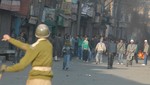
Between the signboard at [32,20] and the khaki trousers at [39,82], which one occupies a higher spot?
the signboard at [32,20]

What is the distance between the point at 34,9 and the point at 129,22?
59.8 metres

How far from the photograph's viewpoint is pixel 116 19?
281 ft

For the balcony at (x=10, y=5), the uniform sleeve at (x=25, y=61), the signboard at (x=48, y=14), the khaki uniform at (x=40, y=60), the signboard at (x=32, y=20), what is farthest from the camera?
the signboard at (x=48, y=14)

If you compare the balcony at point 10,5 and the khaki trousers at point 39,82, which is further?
the balcony at point 10,5

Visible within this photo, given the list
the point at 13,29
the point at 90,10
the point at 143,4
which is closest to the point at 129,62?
the point at 13,29

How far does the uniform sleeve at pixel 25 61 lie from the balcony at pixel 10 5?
22118mm

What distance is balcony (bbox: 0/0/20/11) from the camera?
30.2m

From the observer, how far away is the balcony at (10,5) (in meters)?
30.2

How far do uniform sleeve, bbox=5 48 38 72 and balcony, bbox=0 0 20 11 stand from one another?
871 inches

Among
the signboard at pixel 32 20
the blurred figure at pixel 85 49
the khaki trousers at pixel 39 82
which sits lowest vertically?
the blurred figure at pixel 85 49

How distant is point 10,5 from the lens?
30.7m

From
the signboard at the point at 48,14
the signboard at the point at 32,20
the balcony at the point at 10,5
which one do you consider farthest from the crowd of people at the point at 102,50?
the balcony at the point at 10,5

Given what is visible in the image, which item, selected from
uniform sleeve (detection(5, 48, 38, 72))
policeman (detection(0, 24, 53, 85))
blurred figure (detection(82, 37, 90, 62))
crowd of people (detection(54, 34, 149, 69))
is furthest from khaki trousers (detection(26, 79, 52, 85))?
blurred figure (detection(82, 37, 90, 62))

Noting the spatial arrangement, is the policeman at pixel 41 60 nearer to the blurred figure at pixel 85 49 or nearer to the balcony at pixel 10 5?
the balcony at pixel 10 5
